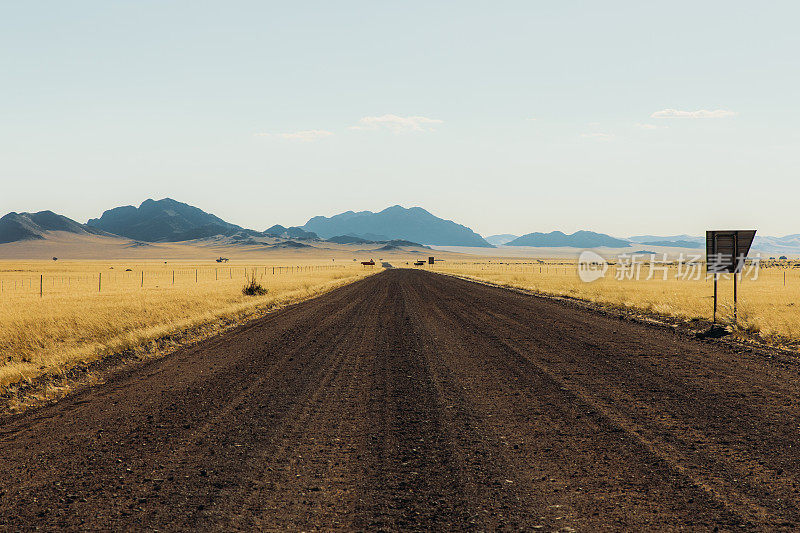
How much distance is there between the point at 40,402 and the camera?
816cm

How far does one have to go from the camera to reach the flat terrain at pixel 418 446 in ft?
13.8

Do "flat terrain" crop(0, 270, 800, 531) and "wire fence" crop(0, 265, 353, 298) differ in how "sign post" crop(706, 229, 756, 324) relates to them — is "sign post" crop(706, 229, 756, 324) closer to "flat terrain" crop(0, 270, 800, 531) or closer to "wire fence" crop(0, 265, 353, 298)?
"flat terrain" crop(0, 270, 800, 531)

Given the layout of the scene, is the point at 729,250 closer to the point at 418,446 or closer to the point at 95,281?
the point at 418,446

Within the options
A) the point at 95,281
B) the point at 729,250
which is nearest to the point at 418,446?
the point at 729,250

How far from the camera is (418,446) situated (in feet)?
18.6

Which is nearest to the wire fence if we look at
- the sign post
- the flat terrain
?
the flat terrain

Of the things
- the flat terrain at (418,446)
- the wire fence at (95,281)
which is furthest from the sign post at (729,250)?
the wire fence at (95,281)

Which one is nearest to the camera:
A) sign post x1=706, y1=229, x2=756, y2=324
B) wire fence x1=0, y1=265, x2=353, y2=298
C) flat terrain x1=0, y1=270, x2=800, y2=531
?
flat terrain x1=0, y1=270, x2=800, y2=531

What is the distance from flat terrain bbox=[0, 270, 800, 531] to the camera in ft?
13.8

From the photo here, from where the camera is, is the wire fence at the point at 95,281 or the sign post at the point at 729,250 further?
the wire fence at the point at 95,281

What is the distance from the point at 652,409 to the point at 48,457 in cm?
724

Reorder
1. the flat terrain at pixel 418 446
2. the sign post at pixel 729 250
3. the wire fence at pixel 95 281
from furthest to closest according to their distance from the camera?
the wire fence at pixel 95 281
the sign post at pixel 729 250
the flat terrain at pixel 418 446

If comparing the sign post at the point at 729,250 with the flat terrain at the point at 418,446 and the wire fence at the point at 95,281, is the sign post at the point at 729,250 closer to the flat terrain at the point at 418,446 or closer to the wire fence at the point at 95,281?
the flat terrain at the point at 418,446

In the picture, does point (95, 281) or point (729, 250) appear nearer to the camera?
point (729, 250)
